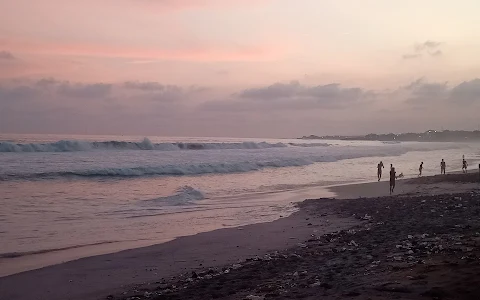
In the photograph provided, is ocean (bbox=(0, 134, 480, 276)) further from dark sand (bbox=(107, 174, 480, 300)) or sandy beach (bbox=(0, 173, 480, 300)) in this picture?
dark sand (bbox=(107, 174, 480, 300))

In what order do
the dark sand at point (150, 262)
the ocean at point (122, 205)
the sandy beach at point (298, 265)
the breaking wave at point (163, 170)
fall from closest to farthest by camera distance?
the sandy beach at point (298, 265) < the dark sand at point (150, 262) < the ocean at point (122, 205) < the breaking wave at point (163, 170)

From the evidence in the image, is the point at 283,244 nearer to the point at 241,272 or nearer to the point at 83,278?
the point at 241,272

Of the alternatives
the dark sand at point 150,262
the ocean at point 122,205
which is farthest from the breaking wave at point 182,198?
the dark sand at point 150,262

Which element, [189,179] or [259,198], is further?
[189,179]

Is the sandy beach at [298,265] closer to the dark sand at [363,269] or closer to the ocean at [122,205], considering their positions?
the dark sand at [363,269]

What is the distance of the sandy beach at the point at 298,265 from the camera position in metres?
5.57

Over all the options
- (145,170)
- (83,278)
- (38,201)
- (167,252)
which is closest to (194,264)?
(167,252)

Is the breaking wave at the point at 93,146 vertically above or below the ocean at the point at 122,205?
above

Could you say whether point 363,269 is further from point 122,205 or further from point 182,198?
point 182,198

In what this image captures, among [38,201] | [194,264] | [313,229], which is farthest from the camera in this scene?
[38,201]

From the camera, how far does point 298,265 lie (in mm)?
7805

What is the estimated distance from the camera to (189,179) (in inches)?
1148

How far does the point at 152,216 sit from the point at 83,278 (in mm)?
7393

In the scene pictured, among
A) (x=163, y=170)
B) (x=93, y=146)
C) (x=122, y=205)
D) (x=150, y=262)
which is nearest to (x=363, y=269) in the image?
Result: (x=150, y=262)
